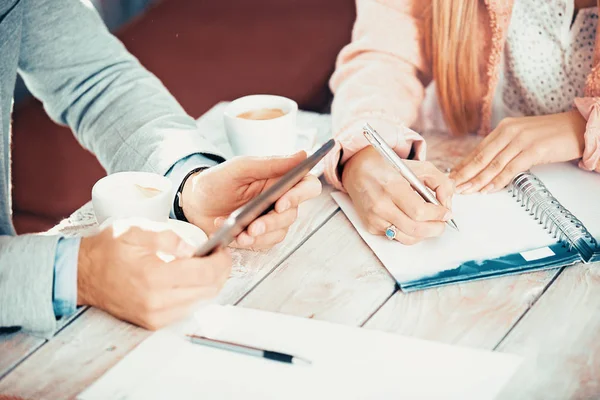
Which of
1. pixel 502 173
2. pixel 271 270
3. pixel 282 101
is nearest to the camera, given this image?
pixel 271 270

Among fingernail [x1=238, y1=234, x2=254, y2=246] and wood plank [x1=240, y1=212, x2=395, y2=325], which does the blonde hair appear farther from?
fingernail [x1=238, y1=234, x2=254, y2=246]

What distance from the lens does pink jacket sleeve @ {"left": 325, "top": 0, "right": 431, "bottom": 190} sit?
1153mm

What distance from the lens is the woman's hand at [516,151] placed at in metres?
0.98

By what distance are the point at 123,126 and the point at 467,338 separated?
0.65 metres

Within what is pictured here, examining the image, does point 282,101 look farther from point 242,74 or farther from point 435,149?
point 242,74

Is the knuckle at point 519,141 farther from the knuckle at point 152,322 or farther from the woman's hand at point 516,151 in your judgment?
the knuckle at point 152,322

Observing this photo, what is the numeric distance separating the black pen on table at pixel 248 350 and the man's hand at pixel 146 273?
0.04m

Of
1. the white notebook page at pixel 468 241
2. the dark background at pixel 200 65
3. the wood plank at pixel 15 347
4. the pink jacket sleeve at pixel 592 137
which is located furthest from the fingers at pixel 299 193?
the dark background at pixel 200 65

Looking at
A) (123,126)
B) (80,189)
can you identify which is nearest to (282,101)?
(123,126)

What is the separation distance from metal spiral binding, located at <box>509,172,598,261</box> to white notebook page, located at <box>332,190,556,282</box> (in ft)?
0.04

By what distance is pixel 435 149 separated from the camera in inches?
45.5

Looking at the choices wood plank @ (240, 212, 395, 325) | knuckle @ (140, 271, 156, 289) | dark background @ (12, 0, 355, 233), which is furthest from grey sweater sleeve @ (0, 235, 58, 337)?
dark background @ (12, 0, 355, 233)

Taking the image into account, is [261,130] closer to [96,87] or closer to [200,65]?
[96,87]

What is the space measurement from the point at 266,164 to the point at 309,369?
12.2 inches
